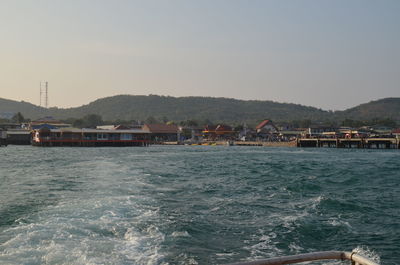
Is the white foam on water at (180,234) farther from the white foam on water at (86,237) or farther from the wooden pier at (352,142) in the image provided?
the wooden pier at (352,142)

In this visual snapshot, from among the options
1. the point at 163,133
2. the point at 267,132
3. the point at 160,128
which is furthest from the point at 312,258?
the point at 267,132

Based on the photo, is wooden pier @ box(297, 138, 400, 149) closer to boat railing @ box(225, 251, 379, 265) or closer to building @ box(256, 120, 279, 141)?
building @ box(256, 120, 279, 141)

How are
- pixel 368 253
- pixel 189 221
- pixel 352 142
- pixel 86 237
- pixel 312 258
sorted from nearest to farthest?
1. pixel 312 258
2. pixel 368 253
3. pixel 86 237
4. pixel 189 221
5. pixel 352 142

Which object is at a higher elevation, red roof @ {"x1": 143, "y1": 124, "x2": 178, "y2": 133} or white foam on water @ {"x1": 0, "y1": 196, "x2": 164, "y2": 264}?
red roof @ {"x1": 143, "y1": 124, "x2": 178, "y2": 133}

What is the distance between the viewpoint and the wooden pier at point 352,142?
9138 cm

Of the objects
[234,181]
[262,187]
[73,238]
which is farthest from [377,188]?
[73,238]

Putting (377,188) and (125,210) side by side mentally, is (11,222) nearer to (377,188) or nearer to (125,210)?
(125,210)

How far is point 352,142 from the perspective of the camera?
9831cm

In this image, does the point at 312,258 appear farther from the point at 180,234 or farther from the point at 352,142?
the point at 352,142

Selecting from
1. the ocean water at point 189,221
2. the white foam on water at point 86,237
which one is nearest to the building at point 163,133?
the ocean water at point 189,221

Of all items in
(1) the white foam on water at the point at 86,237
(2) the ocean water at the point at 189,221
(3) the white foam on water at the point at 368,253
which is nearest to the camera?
(1) the white foam on water at the point at 86,237

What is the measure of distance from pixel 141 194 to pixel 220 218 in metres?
6.52

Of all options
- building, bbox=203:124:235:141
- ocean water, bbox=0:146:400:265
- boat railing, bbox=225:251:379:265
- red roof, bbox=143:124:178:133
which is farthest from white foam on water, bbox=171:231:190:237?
building, bbox=203:124:235:141

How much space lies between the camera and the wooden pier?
9138cm
